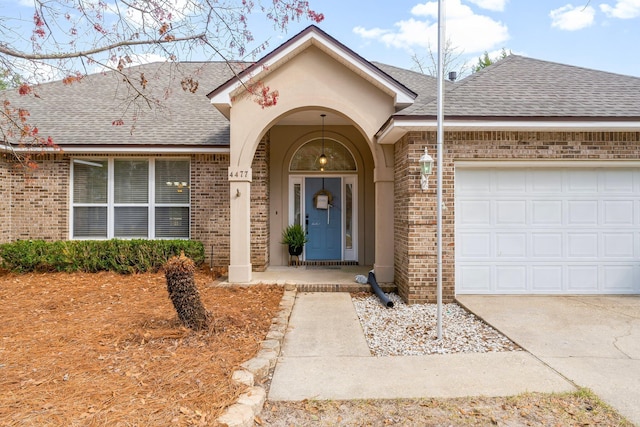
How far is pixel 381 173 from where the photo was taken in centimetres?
764

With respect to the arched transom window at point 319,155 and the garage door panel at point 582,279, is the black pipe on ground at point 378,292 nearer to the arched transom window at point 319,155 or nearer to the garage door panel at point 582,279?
the garage door panel at point 582,279

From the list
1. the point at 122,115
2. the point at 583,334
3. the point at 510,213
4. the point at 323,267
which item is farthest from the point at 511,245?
the point at 122,115

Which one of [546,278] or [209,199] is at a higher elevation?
[209,199]

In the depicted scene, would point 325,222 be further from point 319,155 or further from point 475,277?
point 475,277

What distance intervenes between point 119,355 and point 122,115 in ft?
26.1

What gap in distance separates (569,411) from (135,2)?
5722 millimetres

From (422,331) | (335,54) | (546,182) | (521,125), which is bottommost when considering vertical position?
(422,331)

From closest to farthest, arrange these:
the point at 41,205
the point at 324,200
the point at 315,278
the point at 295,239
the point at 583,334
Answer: the point at 583,334, the point at 315,278, the point at 41,205, the point at 295,239, the point at 324,200

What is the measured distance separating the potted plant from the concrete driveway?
4.44m

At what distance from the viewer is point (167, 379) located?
343cm

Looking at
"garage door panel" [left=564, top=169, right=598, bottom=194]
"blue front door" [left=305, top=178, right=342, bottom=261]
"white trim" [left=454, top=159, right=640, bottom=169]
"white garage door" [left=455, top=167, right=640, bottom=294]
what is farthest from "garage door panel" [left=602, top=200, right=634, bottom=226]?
"blue front door" [left=305, top=178, right=342, bottom=261]

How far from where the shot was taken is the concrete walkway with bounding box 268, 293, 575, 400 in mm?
3400

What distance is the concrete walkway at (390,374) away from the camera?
3400 millimetres

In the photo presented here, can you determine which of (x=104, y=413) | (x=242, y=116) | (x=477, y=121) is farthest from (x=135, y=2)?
(x=477, y=121)
